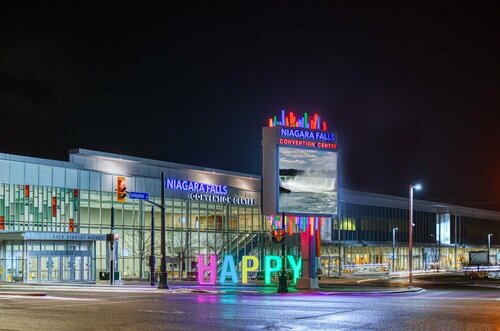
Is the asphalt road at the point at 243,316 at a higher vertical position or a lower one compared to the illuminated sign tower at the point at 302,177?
lower

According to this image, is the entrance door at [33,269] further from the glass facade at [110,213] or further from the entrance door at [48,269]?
the entrance door at [48,269]

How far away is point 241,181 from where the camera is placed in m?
85.6

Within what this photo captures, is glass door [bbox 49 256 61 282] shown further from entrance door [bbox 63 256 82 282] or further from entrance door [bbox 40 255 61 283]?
entrance door [bbox 63 256 82 282]

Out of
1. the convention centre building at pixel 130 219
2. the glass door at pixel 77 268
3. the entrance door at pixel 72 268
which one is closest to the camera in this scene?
the convention centre building at pixel 130 219

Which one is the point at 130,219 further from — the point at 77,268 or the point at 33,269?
the point at 33,269

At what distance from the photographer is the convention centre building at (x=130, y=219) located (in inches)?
2357

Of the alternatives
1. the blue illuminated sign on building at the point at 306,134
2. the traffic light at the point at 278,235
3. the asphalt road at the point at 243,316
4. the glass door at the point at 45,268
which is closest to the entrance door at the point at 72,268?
the glass door at the point at 45,268

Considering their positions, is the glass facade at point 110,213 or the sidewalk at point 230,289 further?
the glass facade at point 110,213

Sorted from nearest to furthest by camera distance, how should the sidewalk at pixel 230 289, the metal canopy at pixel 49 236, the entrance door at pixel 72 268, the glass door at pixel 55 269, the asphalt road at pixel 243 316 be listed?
the asphalt road at pixel 243 316 < the sidewalk at pixel 230 289 < the metal canopy at pixel 49 236 < the glass door at pixel 55 269 < the entrance door at pixel 72 268

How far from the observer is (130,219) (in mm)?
72000

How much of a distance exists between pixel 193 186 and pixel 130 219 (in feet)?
28.2

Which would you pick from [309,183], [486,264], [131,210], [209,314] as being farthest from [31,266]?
[486,264]

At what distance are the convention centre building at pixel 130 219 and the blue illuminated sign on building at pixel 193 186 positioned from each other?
108 mm

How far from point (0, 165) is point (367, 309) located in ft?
139
